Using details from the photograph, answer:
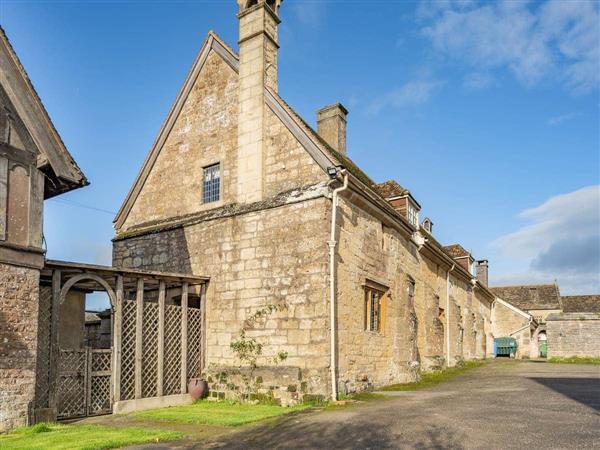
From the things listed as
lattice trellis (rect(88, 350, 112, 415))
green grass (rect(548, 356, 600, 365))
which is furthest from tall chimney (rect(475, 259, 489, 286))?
lattice trellis (rect(88, 350, 112, 415))

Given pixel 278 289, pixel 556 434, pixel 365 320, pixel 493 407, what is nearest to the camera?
pixel 556 434

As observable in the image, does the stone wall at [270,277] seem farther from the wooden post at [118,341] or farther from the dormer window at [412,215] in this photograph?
the dormer window at [412,215]

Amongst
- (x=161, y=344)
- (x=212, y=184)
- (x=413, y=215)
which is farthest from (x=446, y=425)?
(x=413, y=215)

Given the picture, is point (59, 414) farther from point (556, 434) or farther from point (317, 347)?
point (556, 434)

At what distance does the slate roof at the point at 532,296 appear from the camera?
52.2 metres

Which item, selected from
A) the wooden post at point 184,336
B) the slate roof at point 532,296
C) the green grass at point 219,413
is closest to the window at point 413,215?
the wooden post at point 184,336

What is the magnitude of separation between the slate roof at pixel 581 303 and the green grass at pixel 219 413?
48.6 m

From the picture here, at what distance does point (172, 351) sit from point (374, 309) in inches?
228

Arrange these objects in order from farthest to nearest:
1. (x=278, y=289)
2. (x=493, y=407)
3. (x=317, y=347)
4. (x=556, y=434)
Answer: (x=278, y=289) < (x=317, y=347) < (x=493, y=407) < (x=556, y=434)

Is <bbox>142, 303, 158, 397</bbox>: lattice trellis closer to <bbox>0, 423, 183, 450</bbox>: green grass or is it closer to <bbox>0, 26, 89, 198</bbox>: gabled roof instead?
<bbox>0, 423, 183, 450</bbox>: green grass

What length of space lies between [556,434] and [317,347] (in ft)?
18.7

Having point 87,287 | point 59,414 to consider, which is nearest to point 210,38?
point 87,287

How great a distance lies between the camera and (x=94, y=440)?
8.59m

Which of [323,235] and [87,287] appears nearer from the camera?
[323,235]
